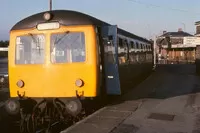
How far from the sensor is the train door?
10805 mm

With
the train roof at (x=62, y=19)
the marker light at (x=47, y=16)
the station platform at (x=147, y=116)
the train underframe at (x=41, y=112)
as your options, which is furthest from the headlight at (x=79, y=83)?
the marker light at (x=47, y=16)

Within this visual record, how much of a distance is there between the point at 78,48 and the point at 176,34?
72.0 meters

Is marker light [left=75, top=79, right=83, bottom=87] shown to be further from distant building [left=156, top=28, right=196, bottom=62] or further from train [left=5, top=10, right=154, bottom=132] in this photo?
distant building [left=156, top=28, right=196, bottom=62]

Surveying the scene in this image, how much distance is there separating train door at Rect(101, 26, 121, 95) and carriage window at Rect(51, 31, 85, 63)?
1.13 metres

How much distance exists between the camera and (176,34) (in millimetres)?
79625

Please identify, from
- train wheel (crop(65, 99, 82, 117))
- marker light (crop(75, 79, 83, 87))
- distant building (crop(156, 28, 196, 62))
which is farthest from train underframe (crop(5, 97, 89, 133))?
distant building (crop(156, 28, 196, 62))

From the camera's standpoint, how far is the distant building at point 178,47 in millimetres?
54534

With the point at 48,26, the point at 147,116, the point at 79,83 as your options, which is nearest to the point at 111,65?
the point at 79,83

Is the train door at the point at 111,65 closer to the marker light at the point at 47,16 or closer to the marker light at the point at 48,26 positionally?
the marker light at the point at 48,26

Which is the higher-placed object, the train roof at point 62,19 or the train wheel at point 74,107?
the train roof at point 62,19

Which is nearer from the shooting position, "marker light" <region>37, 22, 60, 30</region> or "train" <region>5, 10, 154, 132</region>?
"train" <region>5, 10, 154, 132</region>

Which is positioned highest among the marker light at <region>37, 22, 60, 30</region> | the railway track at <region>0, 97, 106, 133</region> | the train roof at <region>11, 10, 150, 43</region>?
the train roof at <region>11, 10, 150, 43</region>

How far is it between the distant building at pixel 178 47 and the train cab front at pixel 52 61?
43.5 meters

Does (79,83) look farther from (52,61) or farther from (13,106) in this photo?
(13,106)
